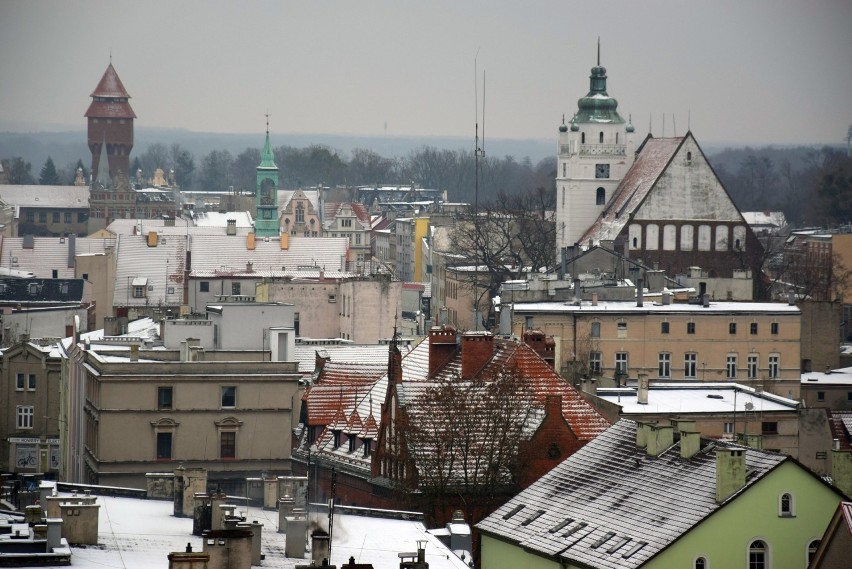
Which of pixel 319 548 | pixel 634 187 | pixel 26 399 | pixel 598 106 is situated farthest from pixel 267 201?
pixel 319 548

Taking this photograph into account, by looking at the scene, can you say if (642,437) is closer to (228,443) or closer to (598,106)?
(228,443)

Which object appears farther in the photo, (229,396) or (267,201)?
(267,201)

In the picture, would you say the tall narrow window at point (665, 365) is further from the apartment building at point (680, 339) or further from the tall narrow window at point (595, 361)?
the tall narrow window at point (595, 361)

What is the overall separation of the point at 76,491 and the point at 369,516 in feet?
16.0

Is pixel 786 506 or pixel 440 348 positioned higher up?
pixel 440 348

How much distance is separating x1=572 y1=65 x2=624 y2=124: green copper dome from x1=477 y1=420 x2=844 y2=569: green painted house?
80.3 m

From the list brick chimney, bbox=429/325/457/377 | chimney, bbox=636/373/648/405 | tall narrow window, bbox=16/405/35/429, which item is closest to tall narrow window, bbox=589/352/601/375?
chimney, bbox=636/373/648/405

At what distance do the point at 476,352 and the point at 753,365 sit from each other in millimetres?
26594

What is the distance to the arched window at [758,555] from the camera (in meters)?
34.3

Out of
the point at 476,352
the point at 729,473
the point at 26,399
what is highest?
the point at 476,352

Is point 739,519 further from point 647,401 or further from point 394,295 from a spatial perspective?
point 394,295

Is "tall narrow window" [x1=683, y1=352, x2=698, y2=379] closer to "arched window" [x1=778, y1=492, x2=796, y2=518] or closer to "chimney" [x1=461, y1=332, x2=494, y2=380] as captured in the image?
"chimney" [x1=461, y1=332, x2=494, y2=380]

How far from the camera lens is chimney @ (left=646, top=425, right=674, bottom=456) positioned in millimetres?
37594

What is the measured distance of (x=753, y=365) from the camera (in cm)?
7462
